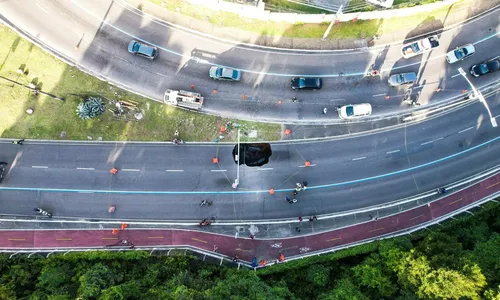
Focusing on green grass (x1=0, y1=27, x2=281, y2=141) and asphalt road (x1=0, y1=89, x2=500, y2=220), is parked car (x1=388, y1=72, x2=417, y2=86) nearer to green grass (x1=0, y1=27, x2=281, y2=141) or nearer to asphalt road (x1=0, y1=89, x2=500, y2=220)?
asphalt road (x1=0, y1=89, x2=500, y2=220)

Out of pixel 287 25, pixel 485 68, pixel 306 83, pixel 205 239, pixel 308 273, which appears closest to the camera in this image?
pixel 308 273

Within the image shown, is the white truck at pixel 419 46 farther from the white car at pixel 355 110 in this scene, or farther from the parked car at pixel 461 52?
the white car at pixel 355 110

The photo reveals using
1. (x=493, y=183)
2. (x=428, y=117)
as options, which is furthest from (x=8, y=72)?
(x=493, y=183)

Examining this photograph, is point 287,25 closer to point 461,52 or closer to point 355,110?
point 355,110

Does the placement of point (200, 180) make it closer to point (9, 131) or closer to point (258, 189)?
point (258, 189)

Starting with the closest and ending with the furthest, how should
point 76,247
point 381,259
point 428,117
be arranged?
point 381,259 → point 76,247 → point 428,117

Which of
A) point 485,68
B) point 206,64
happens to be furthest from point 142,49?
point 485,68
